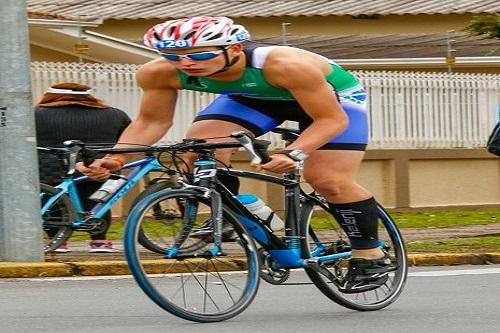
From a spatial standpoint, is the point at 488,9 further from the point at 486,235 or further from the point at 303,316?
the point at 303,316

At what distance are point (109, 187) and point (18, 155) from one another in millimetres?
908

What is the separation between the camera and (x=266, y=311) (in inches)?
315

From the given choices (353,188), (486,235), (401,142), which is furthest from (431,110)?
(353,188)

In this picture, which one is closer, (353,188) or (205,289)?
(205,289)

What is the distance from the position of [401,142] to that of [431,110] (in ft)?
2.26

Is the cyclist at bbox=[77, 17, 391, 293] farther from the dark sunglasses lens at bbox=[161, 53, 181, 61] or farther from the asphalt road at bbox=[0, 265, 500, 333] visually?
the asphalt road at bbox=[0, 265, 500, 333]

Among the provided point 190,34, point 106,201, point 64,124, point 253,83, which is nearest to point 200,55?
point 190,34

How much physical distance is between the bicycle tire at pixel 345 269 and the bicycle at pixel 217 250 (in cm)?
1

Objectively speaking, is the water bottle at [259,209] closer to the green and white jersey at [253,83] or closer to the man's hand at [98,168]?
the green and white jersey at [253,83]

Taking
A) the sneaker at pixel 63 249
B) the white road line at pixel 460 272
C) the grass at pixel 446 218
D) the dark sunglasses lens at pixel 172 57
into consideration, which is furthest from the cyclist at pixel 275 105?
the grass at pixel 446 218

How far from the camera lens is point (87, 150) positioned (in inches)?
291

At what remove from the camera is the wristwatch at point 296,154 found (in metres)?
7.14

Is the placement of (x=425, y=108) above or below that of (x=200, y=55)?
below

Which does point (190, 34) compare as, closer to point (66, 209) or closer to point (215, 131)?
point (215, 131)
